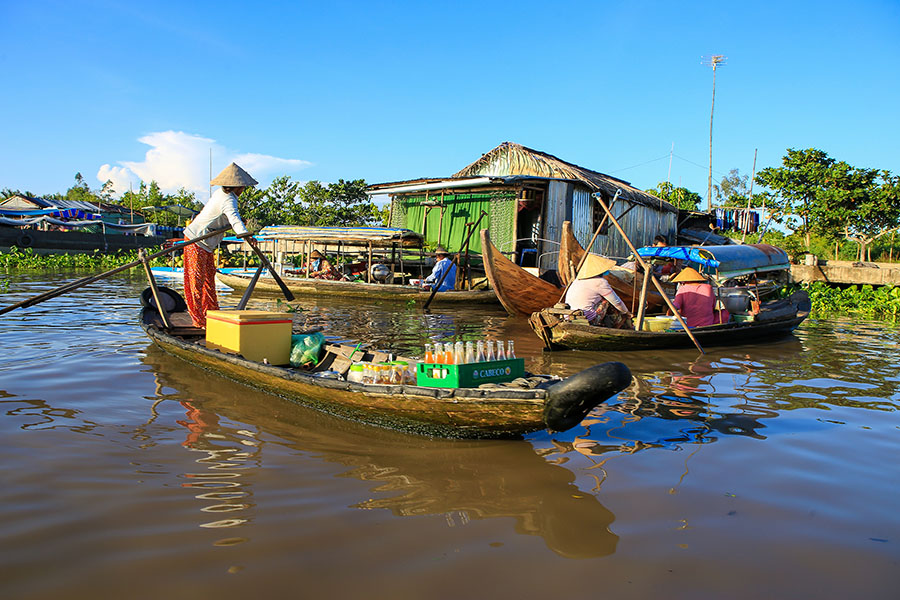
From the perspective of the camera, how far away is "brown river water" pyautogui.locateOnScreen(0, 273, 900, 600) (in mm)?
2166

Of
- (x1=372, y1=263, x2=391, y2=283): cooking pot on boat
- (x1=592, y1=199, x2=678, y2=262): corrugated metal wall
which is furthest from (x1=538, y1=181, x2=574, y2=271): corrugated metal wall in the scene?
(x1=372, y1=263, x2=391, y2=283): cooking pot on boat

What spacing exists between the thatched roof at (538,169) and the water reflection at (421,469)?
11.0 metres

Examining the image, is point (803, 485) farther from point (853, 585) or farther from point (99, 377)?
point (99, 377)

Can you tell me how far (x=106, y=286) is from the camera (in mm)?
14859

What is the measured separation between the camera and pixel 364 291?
1322 cm

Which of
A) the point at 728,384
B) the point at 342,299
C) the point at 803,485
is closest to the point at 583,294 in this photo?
the point at 728,384

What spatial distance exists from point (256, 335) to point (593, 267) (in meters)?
4.35

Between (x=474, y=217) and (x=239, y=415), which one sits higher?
(x=474, y=217)

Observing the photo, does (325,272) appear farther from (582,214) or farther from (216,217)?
(216,217)

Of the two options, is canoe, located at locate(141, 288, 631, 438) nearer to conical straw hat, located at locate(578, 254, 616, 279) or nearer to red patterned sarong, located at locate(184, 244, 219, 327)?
red patterned sarong, located at locate(184, 244, 219, 327)

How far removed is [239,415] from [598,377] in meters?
2.65

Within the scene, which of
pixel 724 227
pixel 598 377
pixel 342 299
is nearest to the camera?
pixel 598 377

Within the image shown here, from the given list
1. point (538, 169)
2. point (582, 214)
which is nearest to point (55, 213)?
point (538, 169)

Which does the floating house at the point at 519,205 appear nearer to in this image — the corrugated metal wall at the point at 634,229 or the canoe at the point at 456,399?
the corrugated metal wall at the point at 634,229
